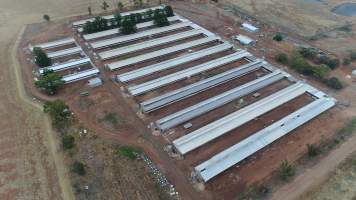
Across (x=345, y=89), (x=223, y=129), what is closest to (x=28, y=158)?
(x=223, y=129)

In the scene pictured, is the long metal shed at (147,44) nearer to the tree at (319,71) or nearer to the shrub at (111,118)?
the shrub at (111,118)

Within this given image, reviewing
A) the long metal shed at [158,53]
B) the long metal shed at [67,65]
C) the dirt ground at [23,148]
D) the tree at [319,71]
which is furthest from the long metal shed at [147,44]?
the tree at [319,71]

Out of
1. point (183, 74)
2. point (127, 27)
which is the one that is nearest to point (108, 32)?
point (127, 27)

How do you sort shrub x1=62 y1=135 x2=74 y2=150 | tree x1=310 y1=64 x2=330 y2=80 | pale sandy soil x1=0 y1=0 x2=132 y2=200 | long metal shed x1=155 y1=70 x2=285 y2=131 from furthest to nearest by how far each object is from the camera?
1. tree x1=310 y1=64 x2=330 y2=80
2. long metal shed x1=155 y1=70 x2=285 y2=131
3. shrub x1=62 y1=135 x2=74 y2=150
4. pale sandy soil x1=0 y1=0 x2=132 y2=200

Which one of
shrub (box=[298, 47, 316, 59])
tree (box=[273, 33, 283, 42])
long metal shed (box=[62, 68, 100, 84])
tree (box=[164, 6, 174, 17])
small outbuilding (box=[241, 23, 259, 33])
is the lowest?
long metal shed (box=[62, 68, 100, 84])

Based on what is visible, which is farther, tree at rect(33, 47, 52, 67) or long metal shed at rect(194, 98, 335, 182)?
tree at rect(33, 47, 52, 67)

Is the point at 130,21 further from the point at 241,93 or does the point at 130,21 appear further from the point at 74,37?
the point at 241,93

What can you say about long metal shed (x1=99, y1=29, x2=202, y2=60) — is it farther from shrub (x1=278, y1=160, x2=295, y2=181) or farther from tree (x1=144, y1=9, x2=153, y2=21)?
shrub (x1=278, y1=160, x2=295, y2=181)

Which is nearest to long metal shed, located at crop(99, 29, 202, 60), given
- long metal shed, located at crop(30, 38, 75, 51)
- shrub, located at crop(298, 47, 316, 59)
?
long metal shed, located at crop(30, 38, 75, 51)
